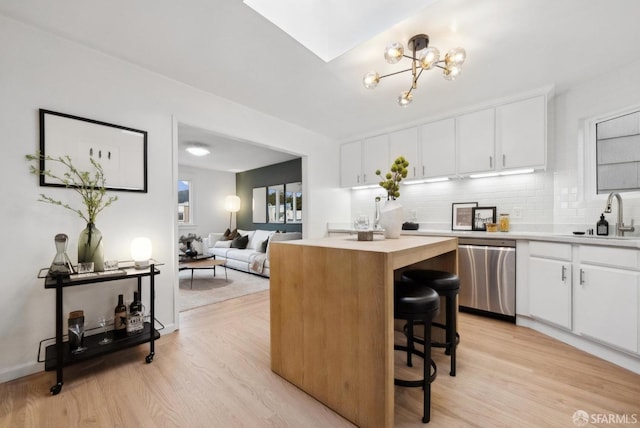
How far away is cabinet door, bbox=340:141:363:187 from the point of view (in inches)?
176

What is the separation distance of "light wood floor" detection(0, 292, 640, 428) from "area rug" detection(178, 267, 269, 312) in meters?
1.22

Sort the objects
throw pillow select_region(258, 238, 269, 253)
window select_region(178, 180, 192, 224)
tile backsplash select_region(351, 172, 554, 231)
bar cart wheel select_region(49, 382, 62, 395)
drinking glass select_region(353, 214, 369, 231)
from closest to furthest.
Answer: bar cart wheel select_region(49, 382, 62, 395) < drinking glass select_region(353, 214, 369, 231) < tile backsplash select_region(351, 172, 554, 231) < throw pillow select_region(258, 238, 269, 253) < window select_region(178, 180, 192, 224)

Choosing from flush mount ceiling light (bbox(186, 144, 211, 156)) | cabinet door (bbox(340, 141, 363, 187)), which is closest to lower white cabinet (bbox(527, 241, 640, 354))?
cabinet door (bbox(340, 141, 363, 187))

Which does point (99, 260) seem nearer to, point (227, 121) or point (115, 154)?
point (115, 154)

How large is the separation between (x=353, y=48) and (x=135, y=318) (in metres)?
2.80

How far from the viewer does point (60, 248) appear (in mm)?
1832

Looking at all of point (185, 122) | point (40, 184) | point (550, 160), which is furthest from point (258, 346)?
point (550, 160)

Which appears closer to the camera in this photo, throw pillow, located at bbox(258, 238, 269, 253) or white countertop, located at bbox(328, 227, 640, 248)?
white countertop, located at bbox(328, 227, 640, 248)

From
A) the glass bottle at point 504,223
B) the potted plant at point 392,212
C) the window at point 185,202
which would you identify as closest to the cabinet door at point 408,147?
the glass bottle at point 504,223

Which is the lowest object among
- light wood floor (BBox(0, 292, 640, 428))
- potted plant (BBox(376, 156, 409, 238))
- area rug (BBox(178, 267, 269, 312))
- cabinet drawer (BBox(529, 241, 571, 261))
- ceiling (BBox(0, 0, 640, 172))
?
area rug (BBox(178, 267, 269, 312))

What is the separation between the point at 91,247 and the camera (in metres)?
1.96

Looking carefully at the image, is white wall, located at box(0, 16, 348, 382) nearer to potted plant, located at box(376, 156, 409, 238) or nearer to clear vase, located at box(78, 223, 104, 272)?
clear vase, located at box(78, 223, 104, 272)

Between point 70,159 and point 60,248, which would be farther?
point 70,159

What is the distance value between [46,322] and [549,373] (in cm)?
363
